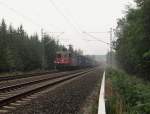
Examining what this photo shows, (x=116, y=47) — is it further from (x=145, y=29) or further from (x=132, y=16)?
(x=145, y=29)

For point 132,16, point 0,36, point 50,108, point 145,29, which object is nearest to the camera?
point 50,108

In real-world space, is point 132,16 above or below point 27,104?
above

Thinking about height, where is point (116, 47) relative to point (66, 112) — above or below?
above

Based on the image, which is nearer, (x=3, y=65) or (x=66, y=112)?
(x=66, y=112)

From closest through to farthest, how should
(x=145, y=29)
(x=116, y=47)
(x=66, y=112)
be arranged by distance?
1. (x=66, y=112)
2. (x=145, y=29)
3. (x=116, y=47)

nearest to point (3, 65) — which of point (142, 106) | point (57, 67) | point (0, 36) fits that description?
point (0, 36)

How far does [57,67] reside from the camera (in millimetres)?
69625

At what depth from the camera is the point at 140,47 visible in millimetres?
37469

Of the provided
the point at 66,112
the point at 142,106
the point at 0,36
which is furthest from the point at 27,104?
the point at 0,36

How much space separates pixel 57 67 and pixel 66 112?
2300 inches

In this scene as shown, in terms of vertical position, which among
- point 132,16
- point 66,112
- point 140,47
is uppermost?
point 132,16

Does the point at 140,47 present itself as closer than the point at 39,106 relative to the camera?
No

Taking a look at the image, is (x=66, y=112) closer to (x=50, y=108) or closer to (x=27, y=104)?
(x=50, y=108)

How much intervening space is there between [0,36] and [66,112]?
56081 millimetres
